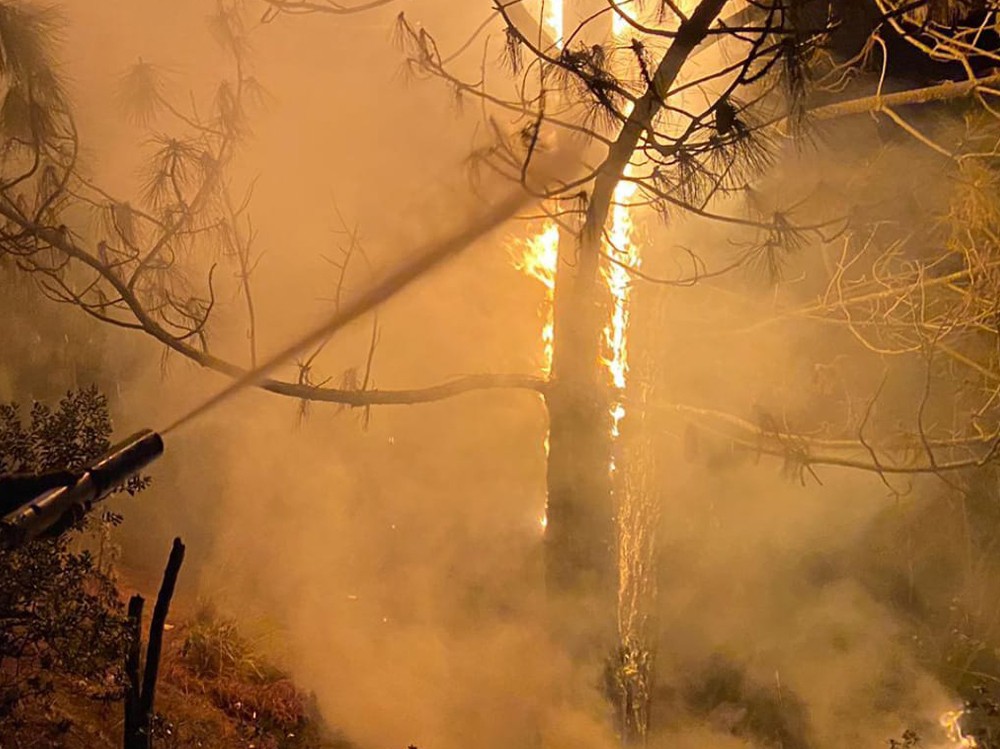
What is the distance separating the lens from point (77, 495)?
2443 millimetres

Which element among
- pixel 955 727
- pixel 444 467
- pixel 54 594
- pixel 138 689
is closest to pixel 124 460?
pixel 54 594

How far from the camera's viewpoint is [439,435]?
6.11 metres

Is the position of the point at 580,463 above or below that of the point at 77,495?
above

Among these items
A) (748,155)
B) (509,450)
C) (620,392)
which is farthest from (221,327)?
(748,155)

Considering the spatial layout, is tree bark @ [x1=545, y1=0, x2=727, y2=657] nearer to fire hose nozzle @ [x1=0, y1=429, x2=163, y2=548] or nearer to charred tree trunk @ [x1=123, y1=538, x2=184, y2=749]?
charred tree trunk @ [x1=123, y1=538, x2=184, y2=749]

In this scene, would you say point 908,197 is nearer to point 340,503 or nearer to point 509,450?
point 509,450

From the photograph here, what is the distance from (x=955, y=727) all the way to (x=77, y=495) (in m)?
5.78

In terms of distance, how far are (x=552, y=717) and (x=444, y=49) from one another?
371 centimetres

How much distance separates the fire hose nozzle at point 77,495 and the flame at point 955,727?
539 centimetres

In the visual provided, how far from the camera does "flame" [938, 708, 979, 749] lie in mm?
5711

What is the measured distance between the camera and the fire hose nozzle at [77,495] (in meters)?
2.35

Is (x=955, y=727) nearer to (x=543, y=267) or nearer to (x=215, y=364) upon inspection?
(x=543, y=267)

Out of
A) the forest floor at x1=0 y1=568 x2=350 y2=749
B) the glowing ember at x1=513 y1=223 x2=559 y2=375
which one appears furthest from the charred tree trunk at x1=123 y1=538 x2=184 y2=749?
the glowing ember at x1=513 y1=223 x2=559 y2=375

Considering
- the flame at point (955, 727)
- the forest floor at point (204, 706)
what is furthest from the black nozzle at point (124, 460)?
the flame at point (955, 727)
